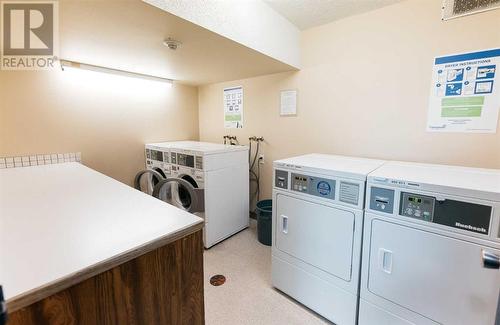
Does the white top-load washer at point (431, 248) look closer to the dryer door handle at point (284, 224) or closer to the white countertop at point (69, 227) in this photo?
the dryer door handle at point (284, 224)

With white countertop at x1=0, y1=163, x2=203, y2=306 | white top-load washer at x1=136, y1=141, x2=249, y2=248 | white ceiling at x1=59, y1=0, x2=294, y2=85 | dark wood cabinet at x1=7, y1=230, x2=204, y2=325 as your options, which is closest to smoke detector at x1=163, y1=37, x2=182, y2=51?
white ceiling at x1=59, y1=0, x2=294, y2=85

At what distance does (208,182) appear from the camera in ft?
8.08

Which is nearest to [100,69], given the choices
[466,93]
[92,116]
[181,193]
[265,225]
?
[92,116]

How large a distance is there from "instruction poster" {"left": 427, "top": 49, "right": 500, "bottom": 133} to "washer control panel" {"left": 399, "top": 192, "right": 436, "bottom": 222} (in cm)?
96

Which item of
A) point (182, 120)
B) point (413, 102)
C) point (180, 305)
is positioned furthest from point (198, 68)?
point (180, 305)

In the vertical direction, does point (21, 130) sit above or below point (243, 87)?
below

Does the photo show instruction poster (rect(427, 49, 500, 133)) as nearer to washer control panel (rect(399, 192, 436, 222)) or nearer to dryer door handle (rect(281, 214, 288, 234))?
washer control panel (rect(399, 192, 436, 222))

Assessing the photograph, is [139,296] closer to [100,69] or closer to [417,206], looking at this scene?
[417,206]

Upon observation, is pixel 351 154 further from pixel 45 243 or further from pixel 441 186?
pixel 45 243

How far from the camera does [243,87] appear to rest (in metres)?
3.17

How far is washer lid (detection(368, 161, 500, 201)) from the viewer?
3.65 feet

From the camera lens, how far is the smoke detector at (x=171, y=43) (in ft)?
5.79

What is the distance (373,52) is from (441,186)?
1455 mm

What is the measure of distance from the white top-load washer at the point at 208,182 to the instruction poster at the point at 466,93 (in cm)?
191
